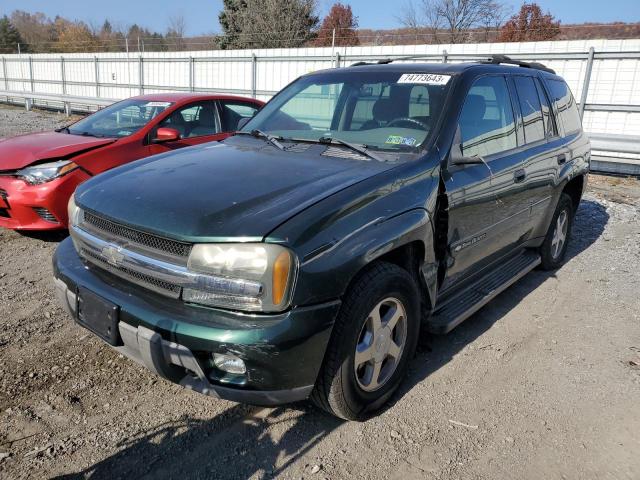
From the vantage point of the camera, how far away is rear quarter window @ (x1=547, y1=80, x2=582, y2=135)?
4809 mm

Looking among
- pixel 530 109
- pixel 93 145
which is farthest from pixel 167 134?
pixel 530 109

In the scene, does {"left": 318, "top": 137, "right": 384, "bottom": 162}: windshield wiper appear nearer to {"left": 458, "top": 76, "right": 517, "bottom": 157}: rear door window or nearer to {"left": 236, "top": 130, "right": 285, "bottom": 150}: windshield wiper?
{"left": 236, "top": 130, "right": 285, "bottom": 150}: windshield wiper

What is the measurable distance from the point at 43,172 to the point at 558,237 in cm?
514

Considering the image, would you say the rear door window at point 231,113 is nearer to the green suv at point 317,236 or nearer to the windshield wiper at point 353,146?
the green suv at point 317,236

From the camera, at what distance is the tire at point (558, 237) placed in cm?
493

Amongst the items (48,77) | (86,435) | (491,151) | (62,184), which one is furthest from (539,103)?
(48,77)

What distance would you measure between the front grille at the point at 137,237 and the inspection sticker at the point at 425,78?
Result: 2.05 metres

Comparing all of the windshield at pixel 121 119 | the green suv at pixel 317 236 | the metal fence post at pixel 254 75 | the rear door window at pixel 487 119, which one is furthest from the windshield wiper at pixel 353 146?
the metal fence post at pixel 254 75

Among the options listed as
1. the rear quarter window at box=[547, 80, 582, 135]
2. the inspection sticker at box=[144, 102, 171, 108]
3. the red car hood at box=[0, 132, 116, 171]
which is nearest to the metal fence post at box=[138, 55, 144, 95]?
the inspection sticker at box=[144, 102, 171, 108]

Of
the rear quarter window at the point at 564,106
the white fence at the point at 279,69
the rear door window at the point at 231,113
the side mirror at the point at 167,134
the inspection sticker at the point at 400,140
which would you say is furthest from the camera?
the white fence at the point at 279,69

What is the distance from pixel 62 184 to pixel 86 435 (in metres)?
3.21

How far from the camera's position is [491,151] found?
3.63m

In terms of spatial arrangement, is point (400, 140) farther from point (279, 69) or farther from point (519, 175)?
point (279, 69)

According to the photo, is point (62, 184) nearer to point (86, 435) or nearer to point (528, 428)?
point (86, 435)
